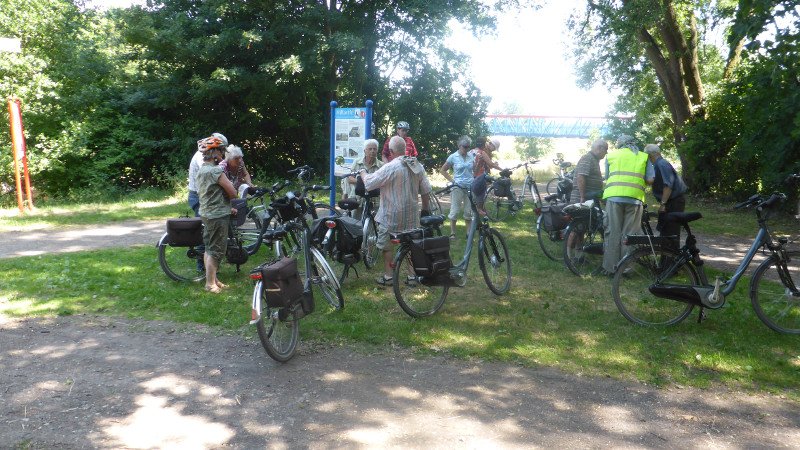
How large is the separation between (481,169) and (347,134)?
100 inches

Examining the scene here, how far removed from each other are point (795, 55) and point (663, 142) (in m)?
13.0

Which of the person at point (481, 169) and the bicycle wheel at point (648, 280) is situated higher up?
the person at point (481, 169)

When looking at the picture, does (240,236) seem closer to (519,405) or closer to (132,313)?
(132,313)

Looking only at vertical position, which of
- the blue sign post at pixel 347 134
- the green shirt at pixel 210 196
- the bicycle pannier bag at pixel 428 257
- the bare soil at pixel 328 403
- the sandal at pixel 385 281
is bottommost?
the bare soil at pixel 328 403

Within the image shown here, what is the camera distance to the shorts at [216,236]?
7316mm

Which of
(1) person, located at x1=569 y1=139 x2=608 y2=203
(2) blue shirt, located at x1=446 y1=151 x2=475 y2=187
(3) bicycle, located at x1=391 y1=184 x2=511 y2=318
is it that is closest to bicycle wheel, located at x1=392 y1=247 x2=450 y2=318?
(3) bicycle, located at x1=391 y1=184 x2=511 y2=318

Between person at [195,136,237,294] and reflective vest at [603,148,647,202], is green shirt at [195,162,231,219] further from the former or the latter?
reflective vest at [603,148,647,202]

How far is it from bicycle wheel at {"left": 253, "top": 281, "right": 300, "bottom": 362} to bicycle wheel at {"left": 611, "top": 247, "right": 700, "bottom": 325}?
3.17m

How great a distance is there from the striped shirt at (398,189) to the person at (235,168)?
7.22ft

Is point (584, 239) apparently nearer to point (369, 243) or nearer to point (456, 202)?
point (456, 202)

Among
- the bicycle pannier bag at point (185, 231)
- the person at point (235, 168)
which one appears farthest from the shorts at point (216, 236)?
the person at point (235, 168)

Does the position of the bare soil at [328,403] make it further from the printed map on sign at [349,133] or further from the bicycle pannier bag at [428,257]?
the printed map on sign at [349,133]

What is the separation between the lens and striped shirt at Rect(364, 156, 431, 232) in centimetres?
679

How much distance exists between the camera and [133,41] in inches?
766
